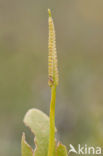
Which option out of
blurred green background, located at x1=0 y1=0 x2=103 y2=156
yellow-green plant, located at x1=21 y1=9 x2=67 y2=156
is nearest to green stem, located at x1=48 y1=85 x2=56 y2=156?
yellow-green plant, located at x1=21 y1=9 x2=67 y2=156

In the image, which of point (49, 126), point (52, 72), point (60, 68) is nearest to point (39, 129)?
point (49, 126)

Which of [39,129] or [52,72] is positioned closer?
[52,72]

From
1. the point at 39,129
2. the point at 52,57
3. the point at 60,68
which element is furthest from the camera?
the point at 60,68

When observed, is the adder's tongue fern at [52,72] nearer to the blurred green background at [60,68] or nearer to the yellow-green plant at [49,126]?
the yellow-green plant at [49,126]

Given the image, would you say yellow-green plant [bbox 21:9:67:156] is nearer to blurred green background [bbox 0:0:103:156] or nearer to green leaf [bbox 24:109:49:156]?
green leaf [bbox 24:109:49:156]

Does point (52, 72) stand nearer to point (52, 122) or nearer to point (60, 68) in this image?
point (52, 122)

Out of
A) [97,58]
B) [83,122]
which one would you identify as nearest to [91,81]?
[97,58]

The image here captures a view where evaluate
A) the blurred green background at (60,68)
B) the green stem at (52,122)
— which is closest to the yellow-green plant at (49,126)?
the green stem at (52,122)
